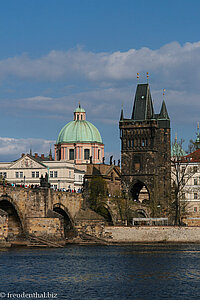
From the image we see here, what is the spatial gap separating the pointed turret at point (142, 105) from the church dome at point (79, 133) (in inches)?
1435

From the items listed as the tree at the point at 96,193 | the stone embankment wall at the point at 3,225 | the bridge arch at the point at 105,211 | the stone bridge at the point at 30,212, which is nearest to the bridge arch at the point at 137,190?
the tree at the point at 96,193

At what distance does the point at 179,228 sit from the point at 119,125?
2075 inches

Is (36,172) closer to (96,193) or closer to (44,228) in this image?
(96,193)

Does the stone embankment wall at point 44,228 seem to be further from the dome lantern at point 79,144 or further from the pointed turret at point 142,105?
the dome lantern at point 79,144

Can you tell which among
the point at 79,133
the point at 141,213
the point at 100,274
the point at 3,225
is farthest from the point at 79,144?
the point at 100,274

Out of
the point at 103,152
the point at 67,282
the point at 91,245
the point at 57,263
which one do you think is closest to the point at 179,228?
the point at 91,245

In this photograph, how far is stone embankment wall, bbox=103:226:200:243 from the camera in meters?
98.2

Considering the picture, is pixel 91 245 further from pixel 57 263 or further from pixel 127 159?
pixel 127 159

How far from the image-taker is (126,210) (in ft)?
402

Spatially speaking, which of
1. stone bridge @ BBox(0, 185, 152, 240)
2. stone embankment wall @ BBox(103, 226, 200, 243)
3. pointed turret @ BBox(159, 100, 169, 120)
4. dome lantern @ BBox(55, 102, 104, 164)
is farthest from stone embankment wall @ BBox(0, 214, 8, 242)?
dome lantern @ BBox(55, 102, 104, 164)

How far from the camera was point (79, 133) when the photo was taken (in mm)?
183125

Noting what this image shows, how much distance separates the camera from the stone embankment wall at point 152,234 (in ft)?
322

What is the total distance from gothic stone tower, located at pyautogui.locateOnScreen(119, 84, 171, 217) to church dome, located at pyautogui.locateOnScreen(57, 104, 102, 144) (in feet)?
116

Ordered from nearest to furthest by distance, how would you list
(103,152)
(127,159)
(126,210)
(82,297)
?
1. (82,297)
2. (126,210)
3. (127,159)
4. (103,152)
